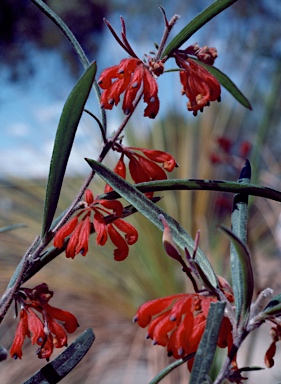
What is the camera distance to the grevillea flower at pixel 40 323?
14.3 inches

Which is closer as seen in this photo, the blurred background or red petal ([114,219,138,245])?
red petal ([114,219,138,245])

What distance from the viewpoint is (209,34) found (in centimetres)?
268

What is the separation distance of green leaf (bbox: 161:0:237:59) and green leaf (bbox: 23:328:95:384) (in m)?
0.22

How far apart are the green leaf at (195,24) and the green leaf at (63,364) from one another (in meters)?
0.22

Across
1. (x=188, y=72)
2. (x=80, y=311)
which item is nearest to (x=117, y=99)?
(x=188, y=72)

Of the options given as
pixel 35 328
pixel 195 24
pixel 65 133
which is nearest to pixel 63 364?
pixel 35 328

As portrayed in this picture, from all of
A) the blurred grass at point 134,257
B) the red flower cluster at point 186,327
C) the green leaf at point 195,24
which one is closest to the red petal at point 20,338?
the red flower cluster at point 186,327

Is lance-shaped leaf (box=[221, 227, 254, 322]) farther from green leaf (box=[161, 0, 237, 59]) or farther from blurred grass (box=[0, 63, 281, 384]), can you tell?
blurred grass (box=[0, 63, 281, 384])

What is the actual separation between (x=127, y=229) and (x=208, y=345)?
133mm

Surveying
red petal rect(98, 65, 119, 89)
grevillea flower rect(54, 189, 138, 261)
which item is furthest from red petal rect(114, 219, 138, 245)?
red petal rect(98, 65, 119, 89)

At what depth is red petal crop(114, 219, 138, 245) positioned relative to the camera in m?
0.39

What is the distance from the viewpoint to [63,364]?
34 centimetres

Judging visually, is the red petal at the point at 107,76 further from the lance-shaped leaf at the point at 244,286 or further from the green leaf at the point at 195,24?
the lance-shaped leaf at the point at 244,286

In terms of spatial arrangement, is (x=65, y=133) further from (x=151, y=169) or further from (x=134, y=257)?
(x=134, y=257)
